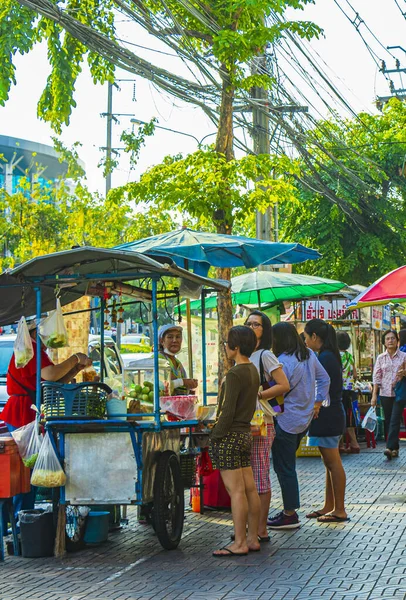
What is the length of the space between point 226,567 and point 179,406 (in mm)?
1580

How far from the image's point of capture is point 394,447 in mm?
15008

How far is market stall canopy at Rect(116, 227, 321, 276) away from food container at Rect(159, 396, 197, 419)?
6.80ft

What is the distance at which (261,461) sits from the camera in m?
8.62

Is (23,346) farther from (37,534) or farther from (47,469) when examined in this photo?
(37,534)

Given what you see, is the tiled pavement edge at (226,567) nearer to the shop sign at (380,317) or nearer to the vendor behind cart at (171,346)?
the vendor behind cart at (171,346)

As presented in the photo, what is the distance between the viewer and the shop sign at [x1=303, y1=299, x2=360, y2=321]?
2023cm

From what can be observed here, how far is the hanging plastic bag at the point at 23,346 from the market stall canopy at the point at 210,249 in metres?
2.10

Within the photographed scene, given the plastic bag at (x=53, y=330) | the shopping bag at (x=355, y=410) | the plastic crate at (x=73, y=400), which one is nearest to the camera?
the plastic crate at (x=73, y=400)

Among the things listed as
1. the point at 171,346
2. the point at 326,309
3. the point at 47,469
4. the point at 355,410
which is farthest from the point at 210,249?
Result: the point at 326,309

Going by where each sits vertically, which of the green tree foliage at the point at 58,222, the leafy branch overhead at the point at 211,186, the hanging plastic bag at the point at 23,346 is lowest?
the hanging plastic bag at the point at 23,346

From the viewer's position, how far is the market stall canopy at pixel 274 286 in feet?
50.9

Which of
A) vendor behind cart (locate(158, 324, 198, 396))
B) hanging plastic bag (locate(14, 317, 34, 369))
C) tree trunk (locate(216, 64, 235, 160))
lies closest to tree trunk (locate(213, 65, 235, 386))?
tree trunk (locate(216, 64, 235, 160))

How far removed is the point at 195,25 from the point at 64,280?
7.79 meters

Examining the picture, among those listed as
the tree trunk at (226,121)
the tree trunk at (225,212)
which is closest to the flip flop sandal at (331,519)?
the tree trunk at (225,212)
